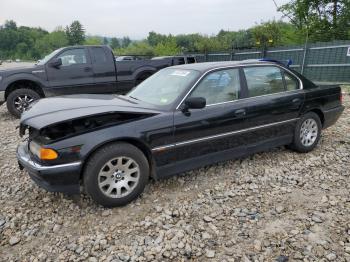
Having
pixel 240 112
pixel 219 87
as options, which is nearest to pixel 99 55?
pixel 219 87

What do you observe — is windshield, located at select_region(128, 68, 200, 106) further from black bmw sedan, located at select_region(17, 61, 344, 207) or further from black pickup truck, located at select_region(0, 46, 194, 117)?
black pickup truck, located at select_region(0, 46, 194, 117)

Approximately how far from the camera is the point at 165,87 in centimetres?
A: 420

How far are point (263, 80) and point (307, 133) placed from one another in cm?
123

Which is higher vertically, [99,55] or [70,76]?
[99,55]

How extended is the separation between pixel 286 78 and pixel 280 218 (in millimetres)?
2351

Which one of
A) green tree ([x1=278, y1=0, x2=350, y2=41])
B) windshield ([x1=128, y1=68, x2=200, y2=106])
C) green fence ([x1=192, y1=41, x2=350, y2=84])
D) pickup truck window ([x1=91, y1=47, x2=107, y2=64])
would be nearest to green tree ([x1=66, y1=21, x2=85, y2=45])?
green tree ([x1=278, y1=0, x2=350, y2=41])

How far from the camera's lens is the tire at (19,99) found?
7816 mm

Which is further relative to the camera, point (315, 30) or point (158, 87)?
point (315, 30)

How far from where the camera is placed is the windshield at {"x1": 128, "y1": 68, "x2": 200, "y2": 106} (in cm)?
390

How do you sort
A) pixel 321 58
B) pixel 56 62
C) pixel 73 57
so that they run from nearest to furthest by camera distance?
pixel 56 62, pixel 73 57, pixel 321 58

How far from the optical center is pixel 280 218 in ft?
10.8

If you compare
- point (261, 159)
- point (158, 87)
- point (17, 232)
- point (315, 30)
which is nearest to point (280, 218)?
point (261, 159)

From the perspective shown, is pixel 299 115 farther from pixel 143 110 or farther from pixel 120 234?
pixel 120 234

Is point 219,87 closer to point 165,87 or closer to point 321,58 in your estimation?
point 165,87
